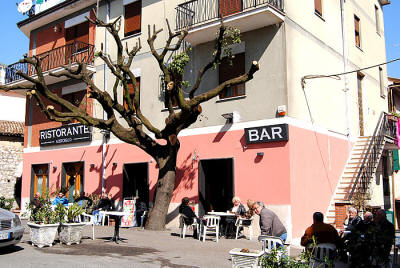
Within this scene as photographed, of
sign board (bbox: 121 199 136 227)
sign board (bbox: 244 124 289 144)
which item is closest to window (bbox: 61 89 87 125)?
sign board (bbox: 121 199 136 227)

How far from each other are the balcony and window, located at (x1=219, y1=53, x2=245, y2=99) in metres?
1.01

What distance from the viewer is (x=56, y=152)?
2111cm

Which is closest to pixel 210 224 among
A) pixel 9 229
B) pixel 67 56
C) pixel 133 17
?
pixel 9 229

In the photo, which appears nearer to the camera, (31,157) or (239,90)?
(239,90)

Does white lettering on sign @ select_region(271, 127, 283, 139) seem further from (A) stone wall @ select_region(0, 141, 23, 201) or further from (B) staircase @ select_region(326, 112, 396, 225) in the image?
Result: (A) stone wall @ select_region(0, 141, 23, 201)

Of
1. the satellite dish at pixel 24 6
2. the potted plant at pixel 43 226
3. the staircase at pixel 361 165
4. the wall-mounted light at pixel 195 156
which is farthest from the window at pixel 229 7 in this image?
the satellite dish at pixel 24 6

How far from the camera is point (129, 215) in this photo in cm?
1593

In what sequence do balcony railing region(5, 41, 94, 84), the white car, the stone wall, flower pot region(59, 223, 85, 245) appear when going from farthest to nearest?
the stone wall < balcony railing region(5, 41, 94, 84) < flower pot region(59, 223, 85, 245) < the white car

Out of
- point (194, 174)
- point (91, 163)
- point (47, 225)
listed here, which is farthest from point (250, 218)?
point (91, 163)

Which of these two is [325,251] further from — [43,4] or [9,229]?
[43,4]

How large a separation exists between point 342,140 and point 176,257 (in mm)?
10200

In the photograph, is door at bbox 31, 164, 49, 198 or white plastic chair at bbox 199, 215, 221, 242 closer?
white plastic chair at bbox 199, 215, 221, 242

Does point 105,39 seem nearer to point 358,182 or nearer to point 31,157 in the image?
point 31,157

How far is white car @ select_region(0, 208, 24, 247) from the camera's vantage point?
9.66 meters
